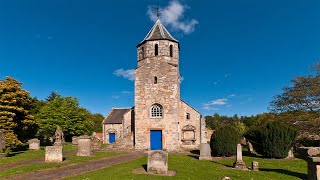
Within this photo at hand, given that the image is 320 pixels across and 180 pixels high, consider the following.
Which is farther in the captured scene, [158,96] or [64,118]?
[64,118]

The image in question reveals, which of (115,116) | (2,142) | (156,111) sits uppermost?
(156,111)

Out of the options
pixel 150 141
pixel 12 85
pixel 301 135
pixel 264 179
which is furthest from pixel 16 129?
pixel 301 135

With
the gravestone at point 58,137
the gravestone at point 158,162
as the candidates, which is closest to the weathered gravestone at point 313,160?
the gravestone at point 158,162

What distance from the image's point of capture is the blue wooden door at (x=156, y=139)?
26.6 metres

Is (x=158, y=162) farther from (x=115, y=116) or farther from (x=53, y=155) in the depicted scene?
(x=115, y=116)

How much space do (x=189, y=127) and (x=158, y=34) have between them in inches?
467

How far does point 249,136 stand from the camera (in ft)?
76.9

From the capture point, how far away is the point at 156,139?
2673 cm

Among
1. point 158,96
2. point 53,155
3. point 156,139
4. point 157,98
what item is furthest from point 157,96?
point 53,155

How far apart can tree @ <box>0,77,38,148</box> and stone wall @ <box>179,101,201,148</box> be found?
16.7 m

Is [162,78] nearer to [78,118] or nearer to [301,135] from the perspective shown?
[301,135]

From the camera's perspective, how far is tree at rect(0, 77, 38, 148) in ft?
Result: 69.7

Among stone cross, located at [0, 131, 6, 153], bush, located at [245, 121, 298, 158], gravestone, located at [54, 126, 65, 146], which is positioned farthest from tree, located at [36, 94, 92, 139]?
bush, located at [245, 121, 298, 158]

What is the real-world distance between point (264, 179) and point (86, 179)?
27.0 ft
